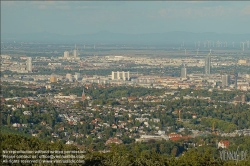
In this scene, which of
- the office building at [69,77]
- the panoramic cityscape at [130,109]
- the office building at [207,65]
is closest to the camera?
the panoramic cityscape at [130,109]

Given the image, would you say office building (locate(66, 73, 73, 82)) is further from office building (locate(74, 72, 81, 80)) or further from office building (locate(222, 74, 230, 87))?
office building (locate(222, 74, 230, 87))

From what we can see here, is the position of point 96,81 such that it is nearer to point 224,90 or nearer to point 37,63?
point 224,90

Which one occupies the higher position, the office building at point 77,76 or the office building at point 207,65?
the office building at point 207,65

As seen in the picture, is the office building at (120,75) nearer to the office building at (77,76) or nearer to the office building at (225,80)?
the office building at (77,76)

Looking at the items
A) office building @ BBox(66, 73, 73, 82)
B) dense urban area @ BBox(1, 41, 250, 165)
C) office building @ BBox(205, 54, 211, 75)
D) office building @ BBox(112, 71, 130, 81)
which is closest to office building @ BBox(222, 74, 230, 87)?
dense urban area @ BBox(1, 41, 250, 165)

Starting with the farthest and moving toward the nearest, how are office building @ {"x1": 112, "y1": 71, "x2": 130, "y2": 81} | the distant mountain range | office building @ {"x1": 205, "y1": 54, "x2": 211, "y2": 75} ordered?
the distant mountain range < office building @ {"x1": 205, "y1": 54, "x2": 211, "y2": 75} < office building @ {"x1": 112, "y1": 71, "x2": 130, "y2": 81}

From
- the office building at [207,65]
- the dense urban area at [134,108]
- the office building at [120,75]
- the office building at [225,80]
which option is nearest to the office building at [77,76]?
the dense urban area at [134,108]

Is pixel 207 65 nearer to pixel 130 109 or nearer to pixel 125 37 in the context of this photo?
pixel 130 109

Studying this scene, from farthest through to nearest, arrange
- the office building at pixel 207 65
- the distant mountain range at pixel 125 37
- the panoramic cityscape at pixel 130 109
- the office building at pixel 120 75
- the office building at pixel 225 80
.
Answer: the distant mountain range at pixel 125 37
the office building at pixel 207 65
the office building at pixel 120 75
the office building at pixel 225 80
the panoramic cityscape at pixel 130 109
